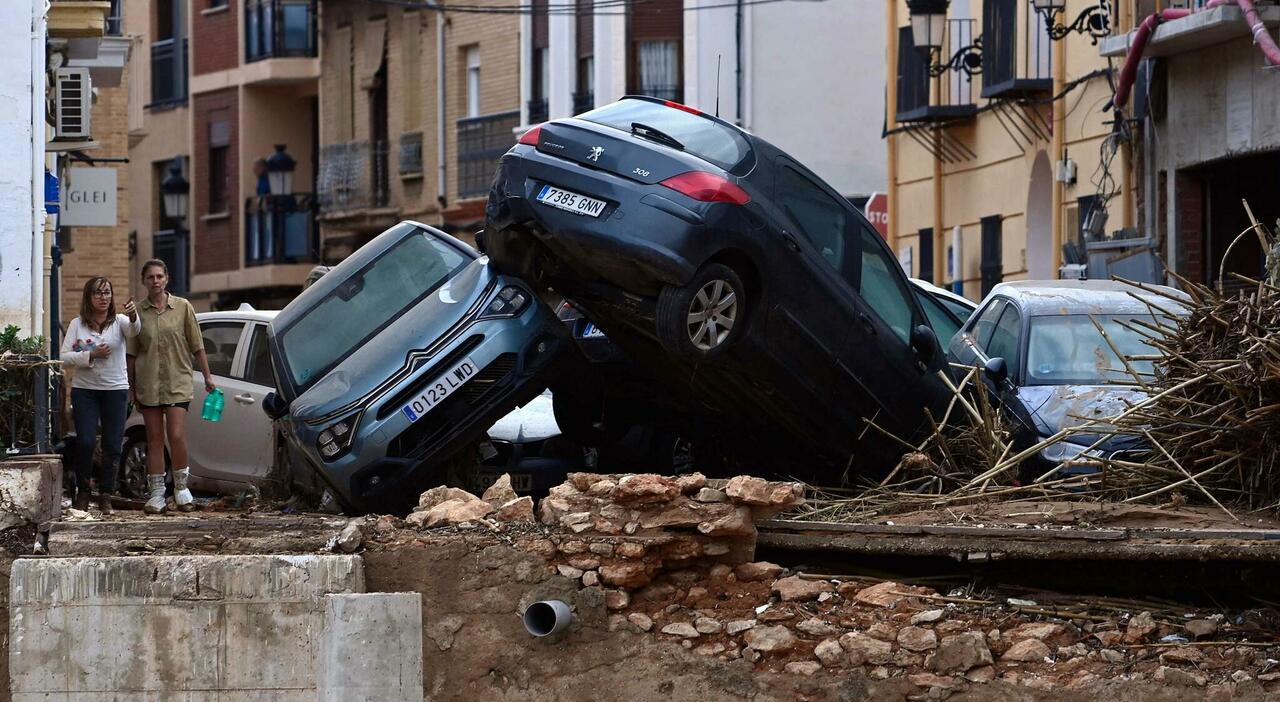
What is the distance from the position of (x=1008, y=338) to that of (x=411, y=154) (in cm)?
3214

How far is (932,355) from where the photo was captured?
12.4 metres

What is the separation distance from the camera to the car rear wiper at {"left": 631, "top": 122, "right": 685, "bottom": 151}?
38.4ft

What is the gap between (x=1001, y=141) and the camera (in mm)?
26766

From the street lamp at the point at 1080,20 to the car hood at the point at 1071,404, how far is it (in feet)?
34.7

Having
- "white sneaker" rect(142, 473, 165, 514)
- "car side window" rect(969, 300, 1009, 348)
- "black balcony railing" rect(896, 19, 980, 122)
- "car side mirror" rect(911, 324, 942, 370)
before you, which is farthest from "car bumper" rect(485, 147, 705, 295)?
"black balcony railing" rect(896, 19, 980, 122)

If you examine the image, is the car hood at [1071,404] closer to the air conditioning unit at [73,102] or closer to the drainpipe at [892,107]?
the air conditioning unit at [73,102]

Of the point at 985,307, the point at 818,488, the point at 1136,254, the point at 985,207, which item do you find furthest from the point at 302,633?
the point at 985,207

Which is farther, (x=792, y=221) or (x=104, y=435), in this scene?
(x=104, y=435)

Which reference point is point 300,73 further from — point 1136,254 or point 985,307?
point 985,307

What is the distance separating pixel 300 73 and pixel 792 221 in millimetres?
37302

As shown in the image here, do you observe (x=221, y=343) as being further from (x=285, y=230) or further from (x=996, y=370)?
(x=285, y=230)

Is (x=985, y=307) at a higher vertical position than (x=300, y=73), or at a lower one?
lower

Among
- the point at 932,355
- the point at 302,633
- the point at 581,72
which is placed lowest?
the point at 302,633

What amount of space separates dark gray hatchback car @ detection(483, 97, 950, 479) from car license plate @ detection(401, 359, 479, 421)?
651mm
